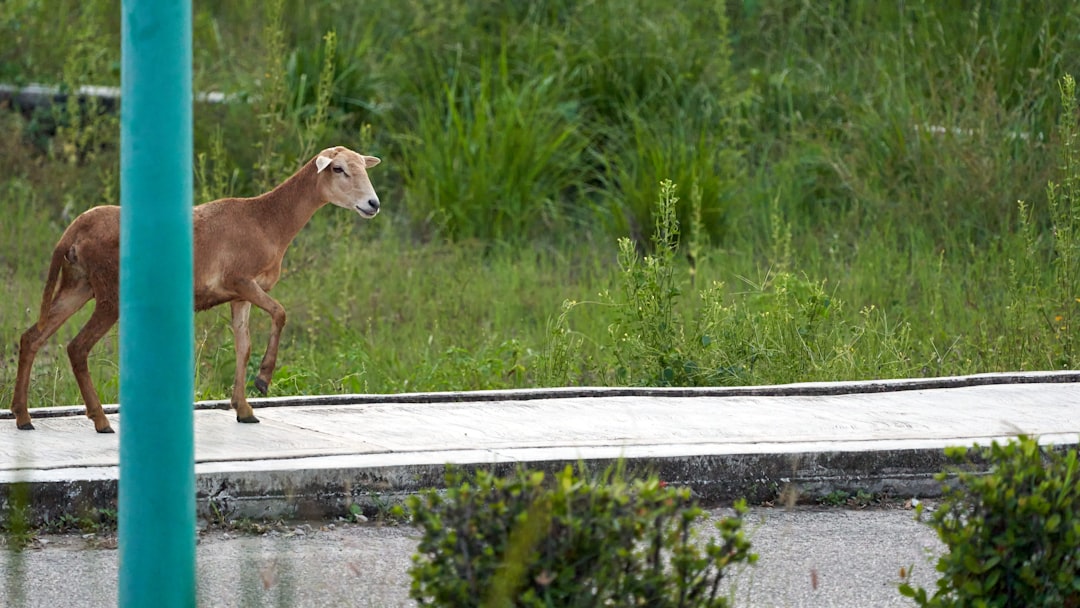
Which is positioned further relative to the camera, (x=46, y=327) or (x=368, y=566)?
(x=46, y=327)

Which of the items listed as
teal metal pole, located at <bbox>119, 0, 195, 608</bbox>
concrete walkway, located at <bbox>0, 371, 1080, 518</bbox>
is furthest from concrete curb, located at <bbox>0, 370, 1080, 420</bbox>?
teal metal pole, located at <bbox>119, 0, 195, 608</bbox>

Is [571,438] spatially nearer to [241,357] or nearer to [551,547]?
[241,357]

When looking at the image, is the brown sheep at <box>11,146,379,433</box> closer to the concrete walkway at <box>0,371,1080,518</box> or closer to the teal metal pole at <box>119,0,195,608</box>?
the concrete walkway at <box>0,371,1080,518</box>

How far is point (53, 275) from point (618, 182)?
6642 mm

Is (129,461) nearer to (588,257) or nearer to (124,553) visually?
(124,553)

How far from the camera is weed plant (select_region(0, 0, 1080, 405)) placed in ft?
23.0

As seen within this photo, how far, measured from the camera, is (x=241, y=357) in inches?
208

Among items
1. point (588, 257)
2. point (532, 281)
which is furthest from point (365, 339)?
point (588, 257)

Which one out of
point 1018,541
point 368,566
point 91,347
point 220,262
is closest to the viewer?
point 1018,541

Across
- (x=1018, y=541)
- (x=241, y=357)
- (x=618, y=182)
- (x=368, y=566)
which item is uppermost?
(x=618, y=182)

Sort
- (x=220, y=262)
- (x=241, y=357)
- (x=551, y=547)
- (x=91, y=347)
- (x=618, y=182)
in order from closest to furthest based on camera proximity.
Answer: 1. (x=551, y=547)
2. (x=91, y=347)
3. (x=220, y=262)
4. (x=241, y=357)
5. (x=618, y=182)

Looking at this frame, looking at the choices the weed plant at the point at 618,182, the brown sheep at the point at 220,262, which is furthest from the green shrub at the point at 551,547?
the weed plant at the point at 618,182

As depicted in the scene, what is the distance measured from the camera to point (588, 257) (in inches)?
386

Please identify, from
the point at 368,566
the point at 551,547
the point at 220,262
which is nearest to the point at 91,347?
the point at 220,262
